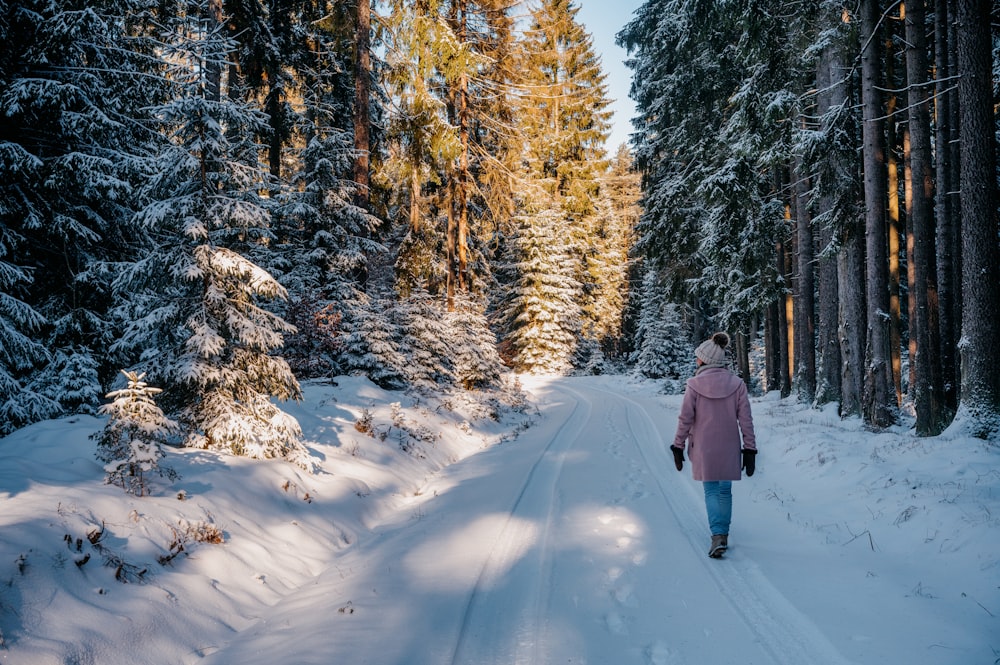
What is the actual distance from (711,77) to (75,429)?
2051 cm

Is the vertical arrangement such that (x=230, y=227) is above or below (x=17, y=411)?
above

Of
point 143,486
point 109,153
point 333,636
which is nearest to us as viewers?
point 333,636

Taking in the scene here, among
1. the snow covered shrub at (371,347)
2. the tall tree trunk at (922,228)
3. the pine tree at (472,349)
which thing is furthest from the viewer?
the pine tree at (472,349)

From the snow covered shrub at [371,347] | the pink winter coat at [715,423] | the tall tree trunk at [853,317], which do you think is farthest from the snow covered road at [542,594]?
the tall tree trunk at [853,317]

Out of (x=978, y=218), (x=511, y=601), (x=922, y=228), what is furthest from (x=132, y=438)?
(x=922, y=228)

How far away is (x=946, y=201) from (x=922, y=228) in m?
3.58

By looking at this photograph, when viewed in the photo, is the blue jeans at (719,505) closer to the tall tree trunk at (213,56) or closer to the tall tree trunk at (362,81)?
the tall tree trunk at (213,56)

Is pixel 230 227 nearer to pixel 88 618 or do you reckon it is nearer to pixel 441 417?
pixel 88 618

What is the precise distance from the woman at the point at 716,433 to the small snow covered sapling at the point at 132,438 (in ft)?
18.1

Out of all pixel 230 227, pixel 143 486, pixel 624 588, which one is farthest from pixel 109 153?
pixel 624 588

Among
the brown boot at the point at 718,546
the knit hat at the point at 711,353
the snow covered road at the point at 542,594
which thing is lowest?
the snow covered road at the point at 542,594

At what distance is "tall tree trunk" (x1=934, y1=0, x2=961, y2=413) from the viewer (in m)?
11.4

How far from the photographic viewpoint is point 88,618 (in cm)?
347

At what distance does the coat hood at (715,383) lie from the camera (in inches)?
215
